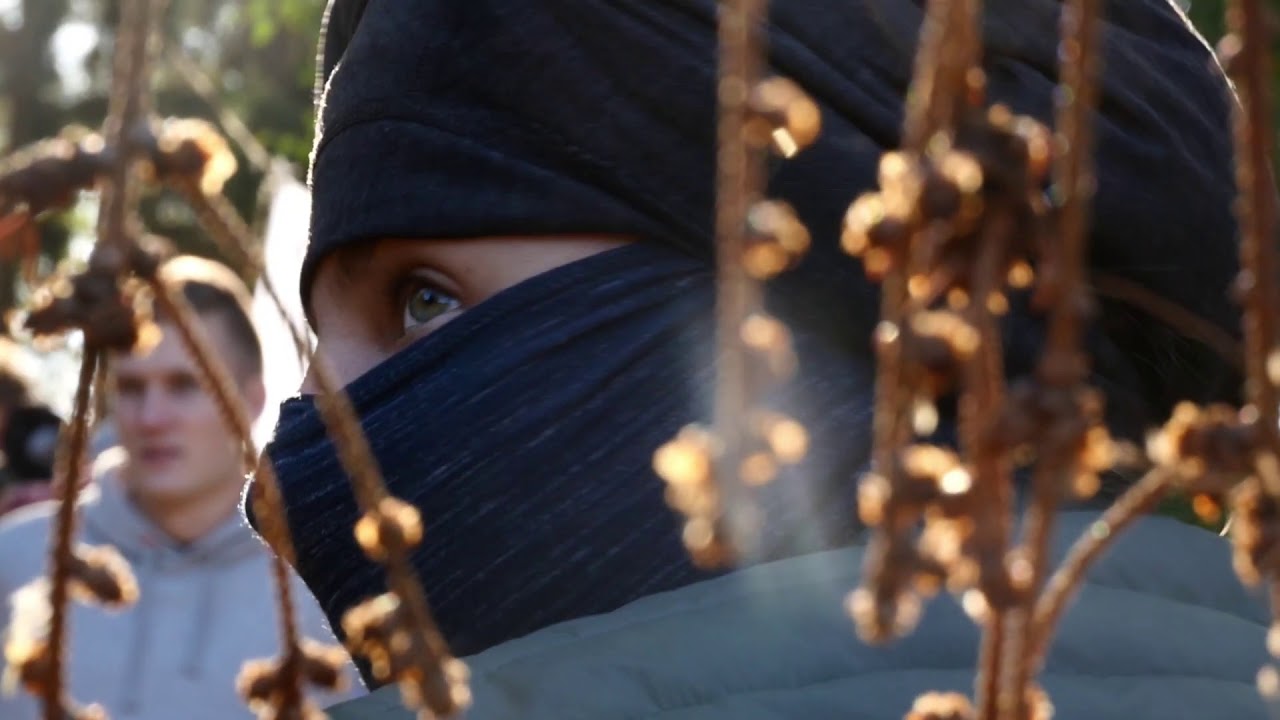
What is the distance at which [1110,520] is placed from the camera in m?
0.53

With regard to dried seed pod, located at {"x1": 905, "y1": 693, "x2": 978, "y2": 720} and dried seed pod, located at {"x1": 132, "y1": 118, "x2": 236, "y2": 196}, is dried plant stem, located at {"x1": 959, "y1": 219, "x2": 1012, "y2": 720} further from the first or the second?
dried seed pod, located at {"x1": 132, "y1": 118, "x2": 236, "y2": 196}

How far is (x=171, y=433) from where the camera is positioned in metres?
4.15

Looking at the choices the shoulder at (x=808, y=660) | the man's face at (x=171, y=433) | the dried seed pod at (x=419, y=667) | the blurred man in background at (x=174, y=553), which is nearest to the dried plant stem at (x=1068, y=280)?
the dried seed pod at (x=419, y=667)

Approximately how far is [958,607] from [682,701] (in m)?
0.23

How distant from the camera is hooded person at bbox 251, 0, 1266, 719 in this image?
5.16ft

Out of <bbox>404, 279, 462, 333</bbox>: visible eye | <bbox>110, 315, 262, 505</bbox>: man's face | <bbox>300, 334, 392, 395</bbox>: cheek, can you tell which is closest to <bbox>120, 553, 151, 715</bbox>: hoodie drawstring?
<bbox>110, 315, 262, 505</bbox>: man's face

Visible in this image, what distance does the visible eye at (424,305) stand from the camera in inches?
70.5

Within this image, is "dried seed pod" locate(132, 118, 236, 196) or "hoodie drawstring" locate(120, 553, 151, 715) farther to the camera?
"hoodie drawstring" locate(120, 553, 151, 715)

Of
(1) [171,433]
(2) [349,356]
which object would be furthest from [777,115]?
(1) [171,433]

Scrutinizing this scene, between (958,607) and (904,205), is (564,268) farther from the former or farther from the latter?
(904,205)

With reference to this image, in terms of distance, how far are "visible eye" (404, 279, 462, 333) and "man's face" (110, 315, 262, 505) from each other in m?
Result: 2.31

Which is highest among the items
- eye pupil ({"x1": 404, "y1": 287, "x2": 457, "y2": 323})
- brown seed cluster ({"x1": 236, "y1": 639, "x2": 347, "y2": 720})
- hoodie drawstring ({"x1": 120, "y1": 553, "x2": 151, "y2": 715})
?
hoodie drawstring ({"x1": 120, "y1": 553, "x2": 151, "y2": 715})

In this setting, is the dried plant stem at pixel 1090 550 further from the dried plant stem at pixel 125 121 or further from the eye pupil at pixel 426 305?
the eye pupil at pixel 426 305

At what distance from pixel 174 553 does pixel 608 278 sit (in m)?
2.66
